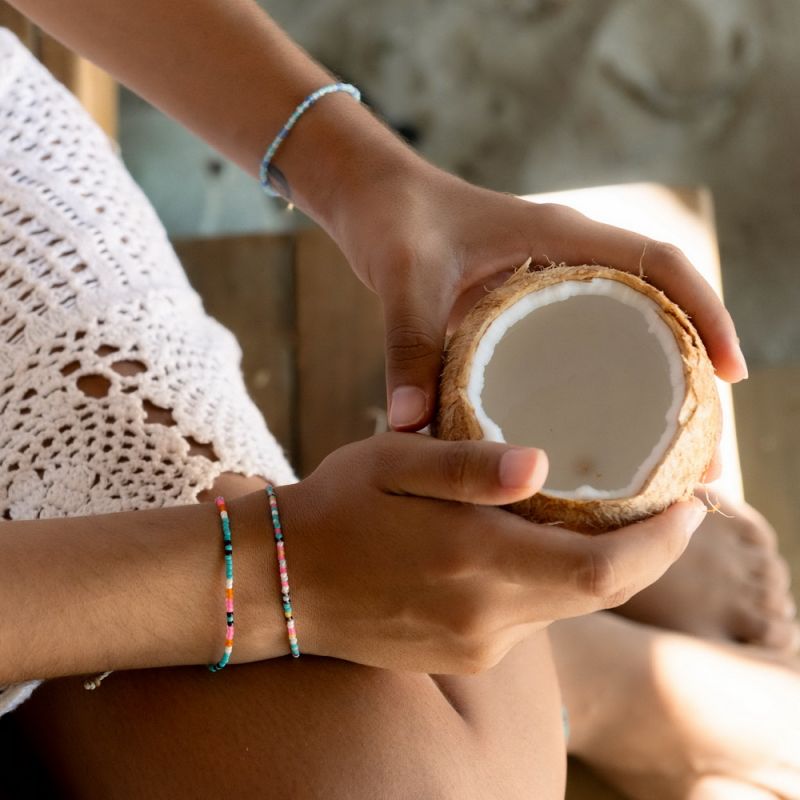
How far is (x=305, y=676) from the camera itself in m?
0.60

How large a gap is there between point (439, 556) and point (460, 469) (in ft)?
0.19

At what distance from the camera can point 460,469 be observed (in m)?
0.49

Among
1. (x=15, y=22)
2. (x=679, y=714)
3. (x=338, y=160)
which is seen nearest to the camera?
(x=338, y=160)

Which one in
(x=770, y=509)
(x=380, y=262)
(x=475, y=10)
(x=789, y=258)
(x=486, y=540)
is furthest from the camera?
(x=475, y=10)

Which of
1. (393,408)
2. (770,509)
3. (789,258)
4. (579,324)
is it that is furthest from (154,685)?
(789,258)

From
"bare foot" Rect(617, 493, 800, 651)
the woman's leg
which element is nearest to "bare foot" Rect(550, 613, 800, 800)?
"bare foot" Rect(617, 493, 800, 651)

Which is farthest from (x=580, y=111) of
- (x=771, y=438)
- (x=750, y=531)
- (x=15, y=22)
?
(x=15, y=22)

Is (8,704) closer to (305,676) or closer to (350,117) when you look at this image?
(305,676)

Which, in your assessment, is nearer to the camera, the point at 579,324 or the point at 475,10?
the point at 579,324

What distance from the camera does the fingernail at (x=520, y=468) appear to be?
47 cm

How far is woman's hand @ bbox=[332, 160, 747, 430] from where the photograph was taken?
593mm

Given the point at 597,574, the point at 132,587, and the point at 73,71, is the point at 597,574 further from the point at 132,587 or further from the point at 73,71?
the point at 73,71

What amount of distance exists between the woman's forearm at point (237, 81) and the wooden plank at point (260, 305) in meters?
0.52

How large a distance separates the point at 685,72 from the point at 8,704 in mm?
1482
